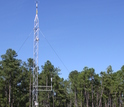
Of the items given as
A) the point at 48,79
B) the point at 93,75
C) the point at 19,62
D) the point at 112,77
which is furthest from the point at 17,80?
the point at 112,77

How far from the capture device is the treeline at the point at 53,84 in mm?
66419

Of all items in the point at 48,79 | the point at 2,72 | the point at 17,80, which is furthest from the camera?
the point at 48,79

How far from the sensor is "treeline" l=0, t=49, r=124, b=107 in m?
66.4

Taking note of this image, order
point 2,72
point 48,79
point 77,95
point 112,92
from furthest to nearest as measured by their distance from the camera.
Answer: point 77,95
point 112,92
point 48,79
point 2,72

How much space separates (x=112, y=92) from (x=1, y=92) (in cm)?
3579

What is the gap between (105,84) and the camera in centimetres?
8606

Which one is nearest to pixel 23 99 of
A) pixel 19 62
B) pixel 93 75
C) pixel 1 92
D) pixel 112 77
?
pixel 1 92

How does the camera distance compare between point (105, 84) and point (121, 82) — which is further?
point (105, 84)

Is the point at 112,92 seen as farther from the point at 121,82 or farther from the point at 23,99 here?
the point at 23,99

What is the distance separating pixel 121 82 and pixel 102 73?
727cm

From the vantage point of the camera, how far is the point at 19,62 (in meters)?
67.7

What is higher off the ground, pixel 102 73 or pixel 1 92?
pixel 102 73

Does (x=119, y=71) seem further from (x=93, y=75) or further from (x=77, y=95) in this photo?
(x=77, y=95)

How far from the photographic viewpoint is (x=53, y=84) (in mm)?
84125
